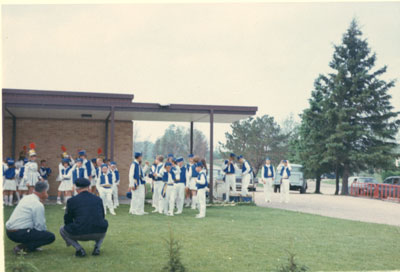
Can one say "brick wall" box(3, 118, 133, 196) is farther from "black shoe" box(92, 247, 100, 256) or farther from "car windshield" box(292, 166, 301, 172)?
"car windshield" box(292, 166, 301, 172)

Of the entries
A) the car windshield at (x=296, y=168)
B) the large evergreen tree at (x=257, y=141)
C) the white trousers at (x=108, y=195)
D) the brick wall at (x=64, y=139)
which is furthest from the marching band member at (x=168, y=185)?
the large evergreen tree at (x=257, y=141)

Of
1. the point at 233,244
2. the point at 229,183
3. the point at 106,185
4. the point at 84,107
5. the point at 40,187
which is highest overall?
the point at 84,107

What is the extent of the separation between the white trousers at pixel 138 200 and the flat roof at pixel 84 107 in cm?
394

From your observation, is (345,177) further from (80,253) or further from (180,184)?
(80,253)

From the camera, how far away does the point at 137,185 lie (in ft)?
48.1

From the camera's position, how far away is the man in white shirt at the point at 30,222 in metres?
8.15

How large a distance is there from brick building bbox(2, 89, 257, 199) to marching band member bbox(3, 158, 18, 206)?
224 cm

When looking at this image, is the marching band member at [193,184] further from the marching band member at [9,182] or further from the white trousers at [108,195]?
the marching band member at [9,182]

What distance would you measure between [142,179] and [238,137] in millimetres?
30793

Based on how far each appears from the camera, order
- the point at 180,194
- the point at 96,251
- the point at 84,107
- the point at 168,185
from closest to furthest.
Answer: the point at 96,251 → the point at 168,185 → the point at 180,194 → the point at 84,107

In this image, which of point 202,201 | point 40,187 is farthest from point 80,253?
point 202,201

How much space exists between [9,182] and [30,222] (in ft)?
30.7

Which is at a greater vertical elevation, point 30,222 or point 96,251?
point 30,222

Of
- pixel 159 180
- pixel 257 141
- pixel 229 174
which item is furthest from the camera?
pixel 257 141
